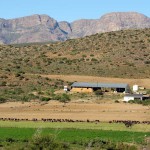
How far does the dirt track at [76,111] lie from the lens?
56.7m

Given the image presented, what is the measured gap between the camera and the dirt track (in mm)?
56719

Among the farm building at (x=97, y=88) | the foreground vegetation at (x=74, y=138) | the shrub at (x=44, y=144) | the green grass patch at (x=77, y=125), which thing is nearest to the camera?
the shrub at (x=44, y=144)

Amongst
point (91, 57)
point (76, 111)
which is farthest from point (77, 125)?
point (91, 57)

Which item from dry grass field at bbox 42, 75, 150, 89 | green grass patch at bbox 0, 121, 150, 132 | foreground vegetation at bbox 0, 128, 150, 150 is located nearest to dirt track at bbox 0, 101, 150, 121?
green grass patch at bbox 0, 121, 150, 132

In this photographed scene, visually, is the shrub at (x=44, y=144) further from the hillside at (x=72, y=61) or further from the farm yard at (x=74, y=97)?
the hillside at (x=72, y=61)

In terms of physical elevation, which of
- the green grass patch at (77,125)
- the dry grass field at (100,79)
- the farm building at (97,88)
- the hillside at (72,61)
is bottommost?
the green grass patch at (77,125)

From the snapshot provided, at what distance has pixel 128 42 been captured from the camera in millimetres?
132125

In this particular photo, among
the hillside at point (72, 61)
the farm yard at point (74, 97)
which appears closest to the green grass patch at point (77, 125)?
the farm yard at point (74, 97)

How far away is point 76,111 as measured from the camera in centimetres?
6150

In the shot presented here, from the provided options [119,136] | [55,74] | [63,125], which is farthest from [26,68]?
[119,136]

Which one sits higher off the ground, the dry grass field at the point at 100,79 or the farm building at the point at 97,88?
the dry grass field at the point at 100,79

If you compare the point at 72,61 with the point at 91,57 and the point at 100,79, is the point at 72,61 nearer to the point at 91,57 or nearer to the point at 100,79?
the point at 91,57

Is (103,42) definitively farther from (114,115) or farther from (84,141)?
(84,141)

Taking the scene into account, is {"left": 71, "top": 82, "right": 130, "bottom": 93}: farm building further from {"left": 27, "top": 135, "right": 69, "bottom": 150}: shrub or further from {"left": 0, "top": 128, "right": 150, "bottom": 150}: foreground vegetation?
{"left": 27, "top": 135, "right": 69, "bottom": 150}: shrub
